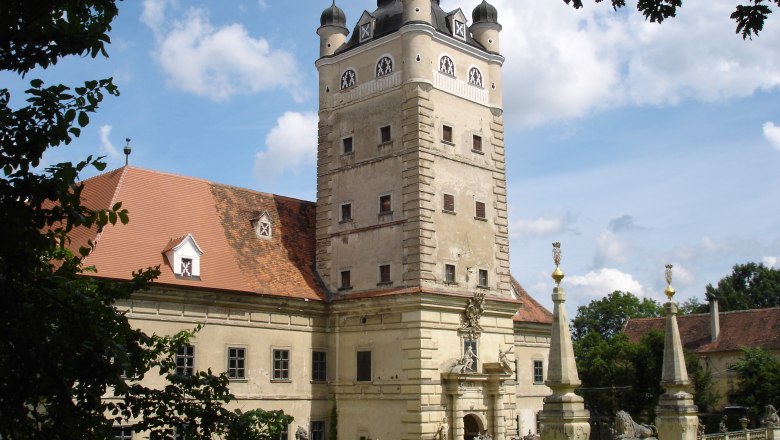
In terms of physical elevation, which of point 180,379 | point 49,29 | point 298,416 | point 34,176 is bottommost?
point 298,416

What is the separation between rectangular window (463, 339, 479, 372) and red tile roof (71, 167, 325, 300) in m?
5.83

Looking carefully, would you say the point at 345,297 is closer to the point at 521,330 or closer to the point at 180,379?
the point at 521,330

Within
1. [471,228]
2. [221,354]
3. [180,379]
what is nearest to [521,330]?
[471,228]

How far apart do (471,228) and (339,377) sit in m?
7.55

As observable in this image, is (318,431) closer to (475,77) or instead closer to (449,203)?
(449,203)

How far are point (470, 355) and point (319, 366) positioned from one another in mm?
5746

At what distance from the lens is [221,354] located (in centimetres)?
2842

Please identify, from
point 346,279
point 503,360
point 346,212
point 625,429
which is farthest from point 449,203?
point 625,429

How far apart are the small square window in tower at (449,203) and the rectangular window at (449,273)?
2.09 meters

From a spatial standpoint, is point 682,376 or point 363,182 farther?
point 363,182

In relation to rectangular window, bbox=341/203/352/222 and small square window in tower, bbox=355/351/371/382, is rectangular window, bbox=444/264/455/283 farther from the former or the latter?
rectangular window, bbox=341/203/352/222

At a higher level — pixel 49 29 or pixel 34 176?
pixel 49 29

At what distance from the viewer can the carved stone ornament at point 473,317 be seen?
1216 inches

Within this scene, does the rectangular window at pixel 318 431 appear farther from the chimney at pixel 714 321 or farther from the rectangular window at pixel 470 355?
the chimney at pixel 714 321
